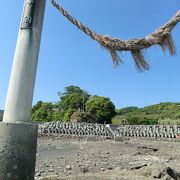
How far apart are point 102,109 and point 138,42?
53586mm

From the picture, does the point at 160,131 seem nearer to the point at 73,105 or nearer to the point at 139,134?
the point at 139,134

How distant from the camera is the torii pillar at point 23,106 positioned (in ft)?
10.5

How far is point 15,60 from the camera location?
3.55 m

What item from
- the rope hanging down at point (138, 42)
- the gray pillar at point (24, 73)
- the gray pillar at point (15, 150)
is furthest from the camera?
the rope hanging down at point (138, 42)

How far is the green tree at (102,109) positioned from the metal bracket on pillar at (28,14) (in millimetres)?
51823

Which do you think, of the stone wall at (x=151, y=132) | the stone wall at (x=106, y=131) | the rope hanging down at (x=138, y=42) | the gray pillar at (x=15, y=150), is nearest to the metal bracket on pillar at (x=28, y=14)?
the rope hanging down at (x=138, y=42)

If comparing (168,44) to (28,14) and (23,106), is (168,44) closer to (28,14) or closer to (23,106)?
(28,14)

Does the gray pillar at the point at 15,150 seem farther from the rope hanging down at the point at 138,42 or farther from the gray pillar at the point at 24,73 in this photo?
the rope hanging down at the point at 138,42

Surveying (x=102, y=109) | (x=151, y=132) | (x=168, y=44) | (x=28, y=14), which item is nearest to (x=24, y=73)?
(x=28, y=14)

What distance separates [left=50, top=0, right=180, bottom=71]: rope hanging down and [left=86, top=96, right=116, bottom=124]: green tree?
5153cm

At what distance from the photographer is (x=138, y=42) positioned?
373 cm

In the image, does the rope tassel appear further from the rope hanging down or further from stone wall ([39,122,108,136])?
stone wall ([39,122,108,136])

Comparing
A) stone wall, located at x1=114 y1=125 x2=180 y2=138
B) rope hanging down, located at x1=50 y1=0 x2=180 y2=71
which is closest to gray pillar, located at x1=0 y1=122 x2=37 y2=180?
rope hanging down, located at x1=50 y1=0 x2=180 y2=71

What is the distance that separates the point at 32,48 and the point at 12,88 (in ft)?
1.85
